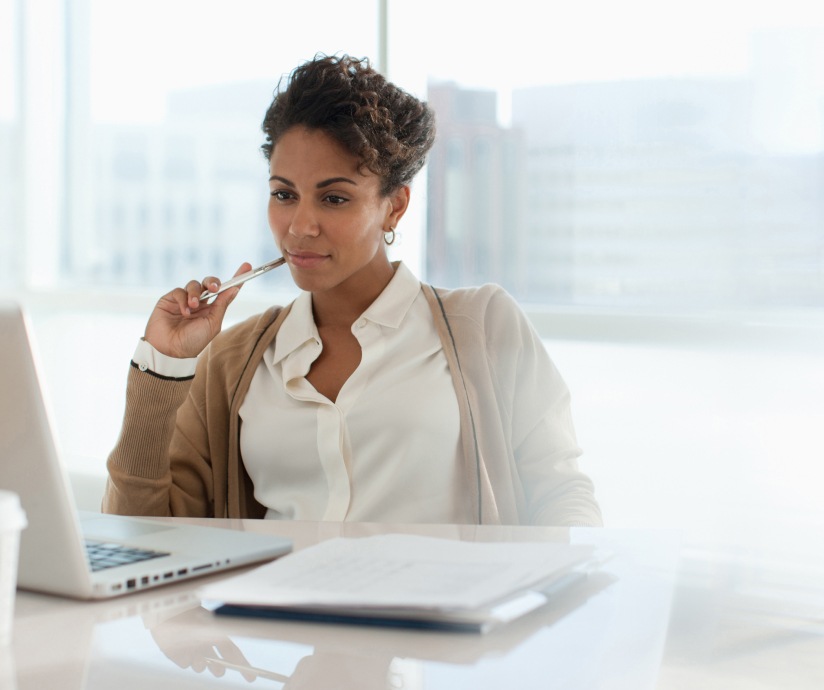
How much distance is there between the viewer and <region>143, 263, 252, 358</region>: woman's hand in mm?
1551

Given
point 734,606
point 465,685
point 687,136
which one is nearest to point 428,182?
point 687,136

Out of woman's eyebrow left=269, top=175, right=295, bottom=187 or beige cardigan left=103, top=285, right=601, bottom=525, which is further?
woman's eyebrow left=269, top=175, right=295, bottom=187

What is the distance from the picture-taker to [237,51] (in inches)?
143

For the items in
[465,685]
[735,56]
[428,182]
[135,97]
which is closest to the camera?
[465,685]

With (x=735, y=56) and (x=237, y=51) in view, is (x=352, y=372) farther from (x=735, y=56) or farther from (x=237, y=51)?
(x=237, y=51)

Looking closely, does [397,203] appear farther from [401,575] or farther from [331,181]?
[401,575]

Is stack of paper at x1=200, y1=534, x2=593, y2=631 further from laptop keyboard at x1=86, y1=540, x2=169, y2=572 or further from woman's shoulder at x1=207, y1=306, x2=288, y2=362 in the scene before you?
woman's shoulder at x1=207, y1=306, x2=288, y2=362

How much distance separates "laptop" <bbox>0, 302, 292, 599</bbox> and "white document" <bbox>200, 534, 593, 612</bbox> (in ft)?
0.30

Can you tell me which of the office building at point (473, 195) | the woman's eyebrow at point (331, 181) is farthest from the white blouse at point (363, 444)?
the office building at point (473, 195)

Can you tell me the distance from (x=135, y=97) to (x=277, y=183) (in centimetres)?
245

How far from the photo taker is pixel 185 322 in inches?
62.2

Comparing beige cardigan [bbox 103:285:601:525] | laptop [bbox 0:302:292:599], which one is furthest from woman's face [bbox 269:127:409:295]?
laptop [bbox 0:302:292:599]

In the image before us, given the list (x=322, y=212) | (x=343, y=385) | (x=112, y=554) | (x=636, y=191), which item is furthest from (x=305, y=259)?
(x=636, y=191)

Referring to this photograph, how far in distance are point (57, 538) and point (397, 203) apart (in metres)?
1.17
